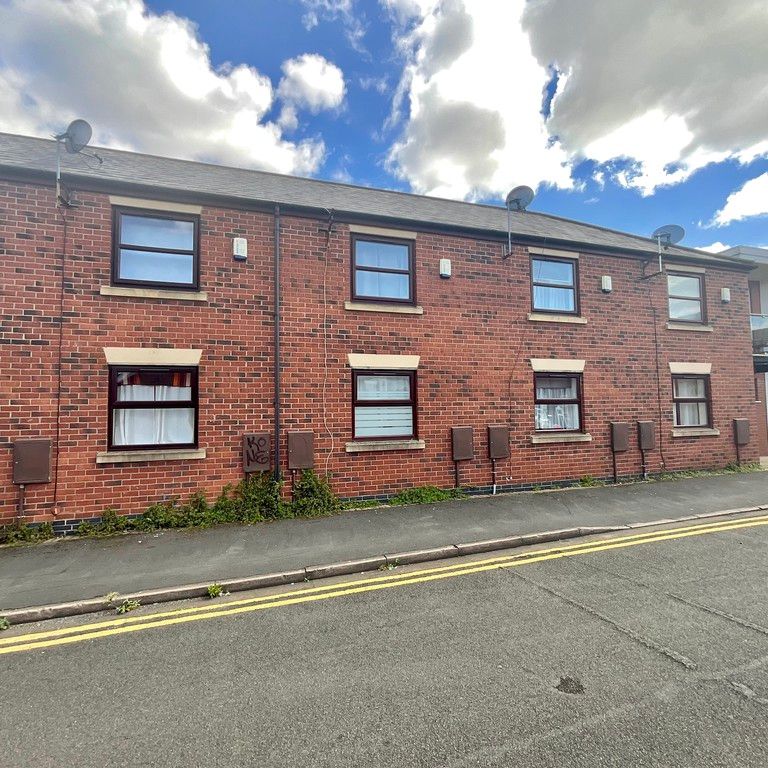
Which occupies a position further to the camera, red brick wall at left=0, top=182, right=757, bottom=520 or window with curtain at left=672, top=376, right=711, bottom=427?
window with curtain at left=672, top=376, right=711, bottom=427

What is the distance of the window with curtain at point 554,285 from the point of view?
10.1m

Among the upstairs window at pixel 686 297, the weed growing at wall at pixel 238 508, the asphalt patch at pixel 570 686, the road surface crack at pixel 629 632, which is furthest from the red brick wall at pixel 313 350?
the asphalt patch at pixel 570 686

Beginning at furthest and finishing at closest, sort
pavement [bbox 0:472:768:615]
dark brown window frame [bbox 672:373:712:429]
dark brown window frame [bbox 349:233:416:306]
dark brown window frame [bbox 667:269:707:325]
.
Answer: dark brown window frame [bbox 667:269:707:325] → dark brown window frame [bbox 672:373:712:429] → dark brown window frame [bbox 349:233:416:306] → pavement [bbox 0:472:768:615]

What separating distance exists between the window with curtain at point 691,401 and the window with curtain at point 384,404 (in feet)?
24.4

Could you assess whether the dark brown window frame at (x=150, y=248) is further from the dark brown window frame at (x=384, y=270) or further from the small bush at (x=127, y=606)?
the small bush at (x=127, y=606)

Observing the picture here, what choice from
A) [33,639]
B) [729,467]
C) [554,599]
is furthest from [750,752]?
[729,467]

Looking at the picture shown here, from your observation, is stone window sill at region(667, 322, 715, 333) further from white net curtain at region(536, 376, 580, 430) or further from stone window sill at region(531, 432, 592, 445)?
stone window sill at region(531, 432, 592, 445)

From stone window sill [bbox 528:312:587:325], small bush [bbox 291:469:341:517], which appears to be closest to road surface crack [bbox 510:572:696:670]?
small bush [bbox 291:469:341:517]

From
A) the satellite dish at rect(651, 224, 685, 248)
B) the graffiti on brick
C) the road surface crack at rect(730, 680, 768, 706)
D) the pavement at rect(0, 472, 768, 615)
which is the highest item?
the satellite dish at rect(651, 224, 685, 248)

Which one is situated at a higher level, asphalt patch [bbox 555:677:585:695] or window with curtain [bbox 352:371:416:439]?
window with curtain [bbox 352:371:416:439]

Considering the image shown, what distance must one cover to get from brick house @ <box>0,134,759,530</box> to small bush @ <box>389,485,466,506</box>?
0.67 feet

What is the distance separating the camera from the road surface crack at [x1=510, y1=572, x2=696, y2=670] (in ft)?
10.7

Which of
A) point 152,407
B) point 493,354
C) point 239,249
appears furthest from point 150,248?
point 493,354

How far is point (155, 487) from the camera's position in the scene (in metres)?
7.16
